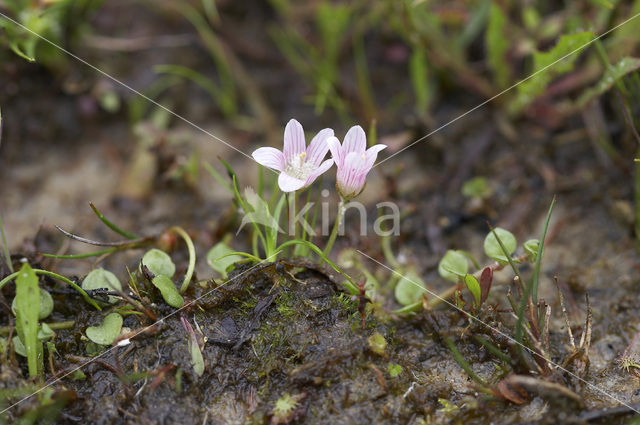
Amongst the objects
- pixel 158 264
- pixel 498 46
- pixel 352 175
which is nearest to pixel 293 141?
pixel 352 175

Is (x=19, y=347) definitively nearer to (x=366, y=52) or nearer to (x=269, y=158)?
(x=269, y=158)

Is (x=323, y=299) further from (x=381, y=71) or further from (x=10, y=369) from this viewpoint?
(x=381, y=71)

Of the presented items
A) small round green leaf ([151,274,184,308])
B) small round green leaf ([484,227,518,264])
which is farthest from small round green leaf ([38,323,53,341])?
small round green leaf ([484,227,518,264])

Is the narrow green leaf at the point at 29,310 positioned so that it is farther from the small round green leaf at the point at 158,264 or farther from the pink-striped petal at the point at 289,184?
the pink-striped petal at the point at 289,184

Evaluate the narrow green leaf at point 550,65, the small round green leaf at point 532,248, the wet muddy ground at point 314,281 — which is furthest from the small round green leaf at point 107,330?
the narrow green leaf at point 550,65

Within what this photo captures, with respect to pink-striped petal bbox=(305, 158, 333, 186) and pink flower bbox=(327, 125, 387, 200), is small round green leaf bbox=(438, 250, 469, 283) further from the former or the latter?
pink-striped petal bbox=(305, 158, 333, 186)

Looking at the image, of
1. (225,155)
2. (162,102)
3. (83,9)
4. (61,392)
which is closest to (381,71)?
(225,155)
